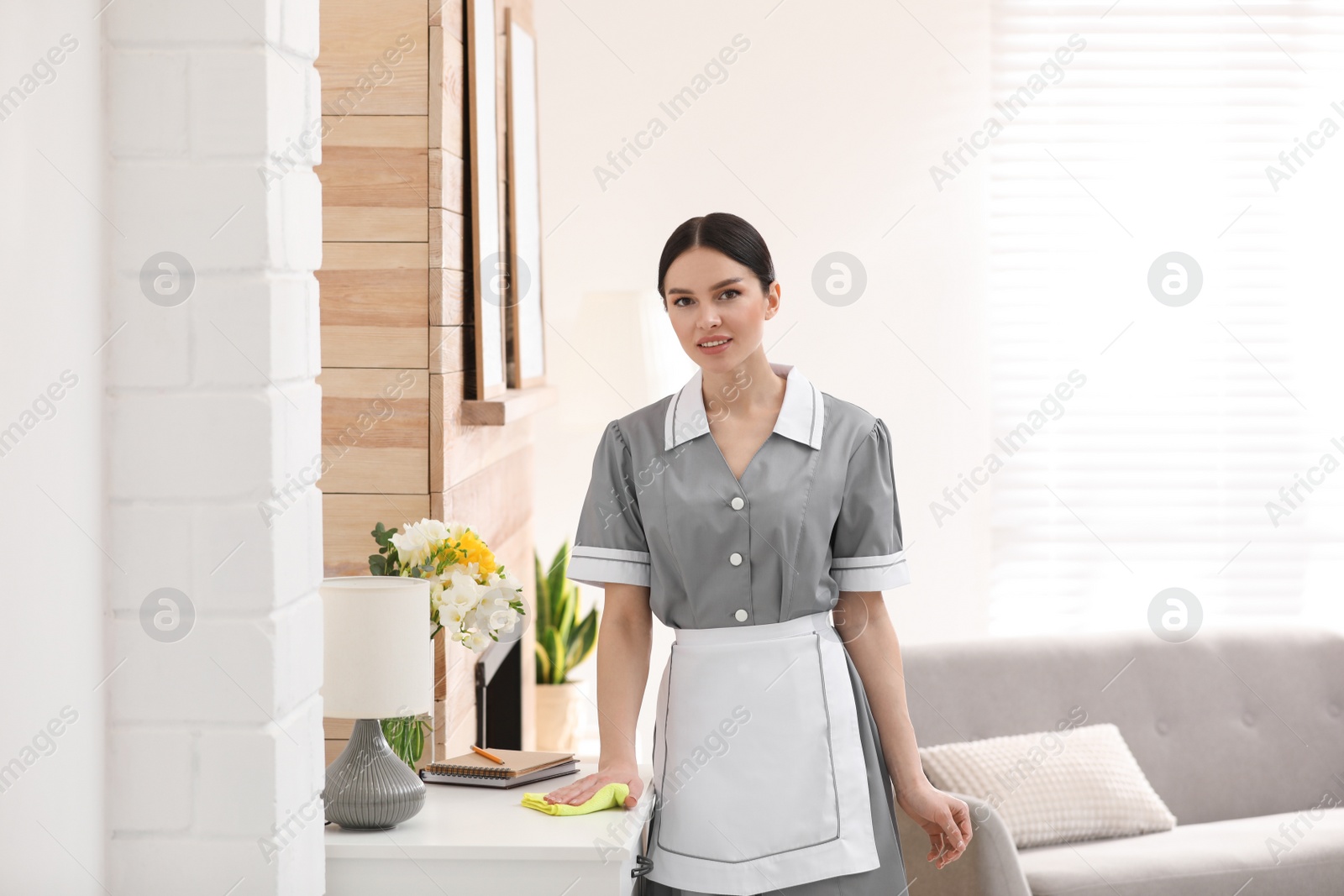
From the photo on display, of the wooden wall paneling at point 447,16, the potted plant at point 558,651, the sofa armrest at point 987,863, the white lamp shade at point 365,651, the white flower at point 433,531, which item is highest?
the wooden wall paneling at point 447,16

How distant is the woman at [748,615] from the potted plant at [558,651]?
2.17 meters

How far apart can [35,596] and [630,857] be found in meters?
0.80

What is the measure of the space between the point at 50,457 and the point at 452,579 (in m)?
0.81

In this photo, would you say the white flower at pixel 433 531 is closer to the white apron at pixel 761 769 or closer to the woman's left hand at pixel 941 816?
the white apron at pixel 761 769

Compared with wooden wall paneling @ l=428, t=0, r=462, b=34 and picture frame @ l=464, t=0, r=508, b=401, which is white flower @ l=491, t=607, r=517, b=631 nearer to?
picture frame @ l=464, t=0, r=508, b=401

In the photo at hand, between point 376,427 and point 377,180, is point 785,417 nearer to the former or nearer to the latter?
point 376,427

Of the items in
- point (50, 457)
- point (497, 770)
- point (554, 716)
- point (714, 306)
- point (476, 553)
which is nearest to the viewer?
point (50, 457)

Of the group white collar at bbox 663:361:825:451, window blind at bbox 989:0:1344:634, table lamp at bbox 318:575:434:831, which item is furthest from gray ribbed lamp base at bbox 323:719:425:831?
window blind at bbox 989:0:1344:634

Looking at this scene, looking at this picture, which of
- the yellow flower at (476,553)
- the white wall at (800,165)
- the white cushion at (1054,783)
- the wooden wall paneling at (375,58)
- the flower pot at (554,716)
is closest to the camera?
the yellow flower at (476,553)

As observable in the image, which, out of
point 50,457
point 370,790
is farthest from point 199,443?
point 370,790

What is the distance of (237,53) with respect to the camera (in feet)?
3.83

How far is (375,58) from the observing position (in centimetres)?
217

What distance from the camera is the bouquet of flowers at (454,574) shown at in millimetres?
1845

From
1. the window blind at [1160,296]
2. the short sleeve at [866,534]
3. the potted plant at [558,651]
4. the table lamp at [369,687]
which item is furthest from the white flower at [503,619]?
the window blind at [1160,296]
